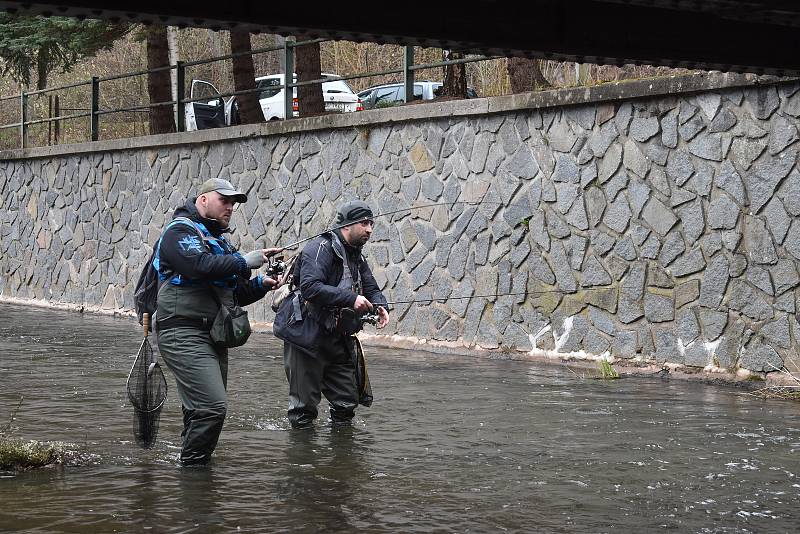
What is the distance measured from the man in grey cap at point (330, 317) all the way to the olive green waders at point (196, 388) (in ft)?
4.57

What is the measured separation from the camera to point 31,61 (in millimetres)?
29562

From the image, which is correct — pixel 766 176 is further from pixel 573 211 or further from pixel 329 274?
pixel 329 274

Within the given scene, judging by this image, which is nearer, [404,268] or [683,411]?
[683,411]

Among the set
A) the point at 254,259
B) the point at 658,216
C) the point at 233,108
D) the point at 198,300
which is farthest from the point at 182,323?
the point at 233,108

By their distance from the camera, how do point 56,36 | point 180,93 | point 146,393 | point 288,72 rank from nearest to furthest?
1. point 146,393
2. point 288,72
3. point 180,93
4. point 56,36

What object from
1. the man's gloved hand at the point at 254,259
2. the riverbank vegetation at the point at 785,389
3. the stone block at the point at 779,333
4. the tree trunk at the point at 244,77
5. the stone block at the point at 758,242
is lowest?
the riverbank vegetation at the point at 785,389

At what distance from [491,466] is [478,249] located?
23.5ft

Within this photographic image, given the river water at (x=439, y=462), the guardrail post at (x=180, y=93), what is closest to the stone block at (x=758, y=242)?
the river water at (x=439, y=462)

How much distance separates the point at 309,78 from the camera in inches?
813

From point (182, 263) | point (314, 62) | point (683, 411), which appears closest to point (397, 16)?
point (182, 263)

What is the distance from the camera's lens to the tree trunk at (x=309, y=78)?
20.5 meters

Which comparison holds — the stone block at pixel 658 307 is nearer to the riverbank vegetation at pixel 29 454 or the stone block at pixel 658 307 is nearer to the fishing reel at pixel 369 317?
the fishing reel at pixel 369 317

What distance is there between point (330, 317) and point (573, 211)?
5.22 meters

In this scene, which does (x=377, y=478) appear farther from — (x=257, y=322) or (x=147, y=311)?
(x=257, y=322)
